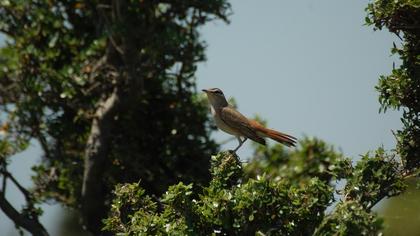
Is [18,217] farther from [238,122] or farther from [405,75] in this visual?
[405,75]

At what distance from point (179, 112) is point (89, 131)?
48.0 inches

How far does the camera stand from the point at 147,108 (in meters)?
10.8

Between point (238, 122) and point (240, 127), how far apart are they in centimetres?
10

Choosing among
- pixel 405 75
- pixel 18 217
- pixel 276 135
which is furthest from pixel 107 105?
pixel 405 75

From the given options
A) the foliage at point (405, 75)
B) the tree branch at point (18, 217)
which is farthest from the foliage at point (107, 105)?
the foliage at point (405, 75)

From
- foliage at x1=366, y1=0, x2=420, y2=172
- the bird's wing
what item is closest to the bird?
the bird's wing

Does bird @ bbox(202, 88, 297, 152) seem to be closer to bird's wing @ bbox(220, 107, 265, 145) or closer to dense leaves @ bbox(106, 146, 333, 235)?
bird's wing @ bbox(220, 107, 265, 145)

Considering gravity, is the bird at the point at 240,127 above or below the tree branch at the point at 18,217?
below

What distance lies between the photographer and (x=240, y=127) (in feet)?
27.9

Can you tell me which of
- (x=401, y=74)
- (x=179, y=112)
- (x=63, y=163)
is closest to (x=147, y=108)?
(x=179, y=112)

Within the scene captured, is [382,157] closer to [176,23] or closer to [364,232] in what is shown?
[364,232]

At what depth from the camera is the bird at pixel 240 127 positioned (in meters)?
8.14

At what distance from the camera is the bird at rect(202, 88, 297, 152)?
8141 millimetres

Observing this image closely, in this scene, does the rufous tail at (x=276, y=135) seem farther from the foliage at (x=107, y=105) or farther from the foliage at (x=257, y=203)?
the foliage at (x=257, y=203)
